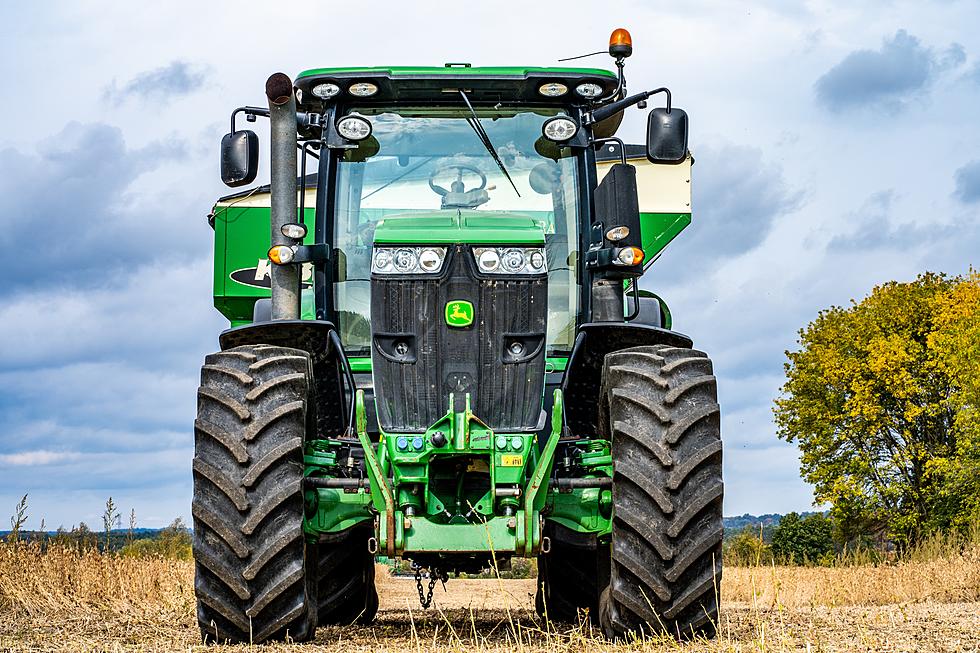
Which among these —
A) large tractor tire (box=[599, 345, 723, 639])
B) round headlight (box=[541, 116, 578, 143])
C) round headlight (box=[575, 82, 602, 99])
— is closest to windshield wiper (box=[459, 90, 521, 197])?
round headlight (box=[541, 116, 578, 143])

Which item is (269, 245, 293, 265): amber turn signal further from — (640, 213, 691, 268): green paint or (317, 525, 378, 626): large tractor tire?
(640, 213, 691, 268): green paint

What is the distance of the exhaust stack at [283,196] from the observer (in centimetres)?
772

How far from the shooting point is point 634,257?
750cm

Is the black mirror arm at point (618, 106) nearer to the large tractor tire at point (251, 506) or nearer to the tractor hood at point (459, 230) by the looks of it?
the tractor hood at point (459, 230)

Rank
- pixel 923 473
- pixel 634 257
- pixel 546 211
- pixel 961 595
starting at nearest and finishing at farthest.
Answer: pixel 634 257 → pixel 546 211 → pixel 961 595 → pixel 923 473

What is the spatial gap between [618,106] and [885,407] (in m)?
35.3

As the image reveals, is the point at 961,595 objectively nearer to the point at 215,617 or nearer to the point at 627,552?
the point at 627,552

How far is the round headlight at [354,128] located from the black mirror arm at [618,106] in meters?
1.49

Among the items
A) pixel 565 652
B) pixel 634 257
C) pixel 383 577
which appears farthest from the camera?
pixel 383 577

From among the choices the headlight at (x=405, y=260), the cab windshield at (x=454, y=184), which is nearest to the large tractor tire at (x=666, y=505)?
the cab windshield at (x=454, y=184)

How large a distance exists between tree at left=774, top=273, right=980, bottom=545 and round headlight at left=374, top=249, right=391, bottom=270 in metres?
33.7

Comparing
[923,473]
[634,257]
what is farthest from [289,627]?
[923,473]

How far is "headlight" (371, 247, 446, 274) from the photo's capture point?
700 centimetres

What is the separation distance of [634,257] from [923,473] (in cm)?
3481
